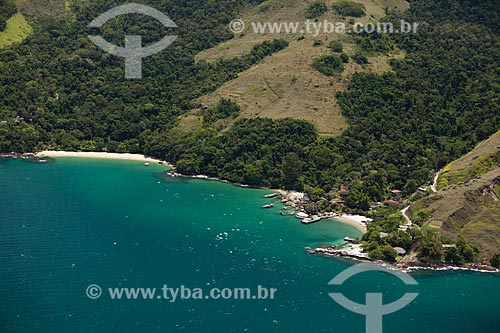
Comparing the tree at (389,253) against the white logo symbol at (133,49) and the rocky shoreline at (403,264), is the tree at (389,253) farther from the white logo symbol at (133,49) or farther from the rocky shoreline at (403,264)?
the white logo symbol at (133,49)

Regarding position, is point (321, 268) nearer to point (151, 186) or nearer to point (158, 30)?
point (151, 186)

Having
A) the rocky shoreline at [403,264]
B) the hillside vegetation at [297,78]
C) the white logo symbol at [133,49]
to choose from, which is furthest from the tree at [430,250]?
the white logo symbol at [133,49]

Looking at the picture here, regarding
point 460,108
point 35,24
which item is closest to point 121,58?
point 35,24

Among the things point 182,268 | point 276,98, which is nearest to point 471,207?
point 182,268

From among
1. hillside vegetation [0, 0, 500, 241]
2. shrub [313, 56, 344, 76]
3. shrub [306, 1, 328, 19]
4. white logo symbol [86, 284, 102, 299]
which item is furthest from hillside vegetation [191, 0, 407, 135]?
white logo symbol [86, 284, 102, 299]

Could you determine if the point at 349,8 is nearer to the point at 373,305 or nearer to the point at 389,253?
the point at 389,253

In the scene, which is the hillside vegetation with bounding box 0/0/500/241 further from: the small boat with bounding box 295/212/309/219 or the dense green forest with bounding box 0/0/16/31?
the dense green forest with bounding box 0/0/16/31
